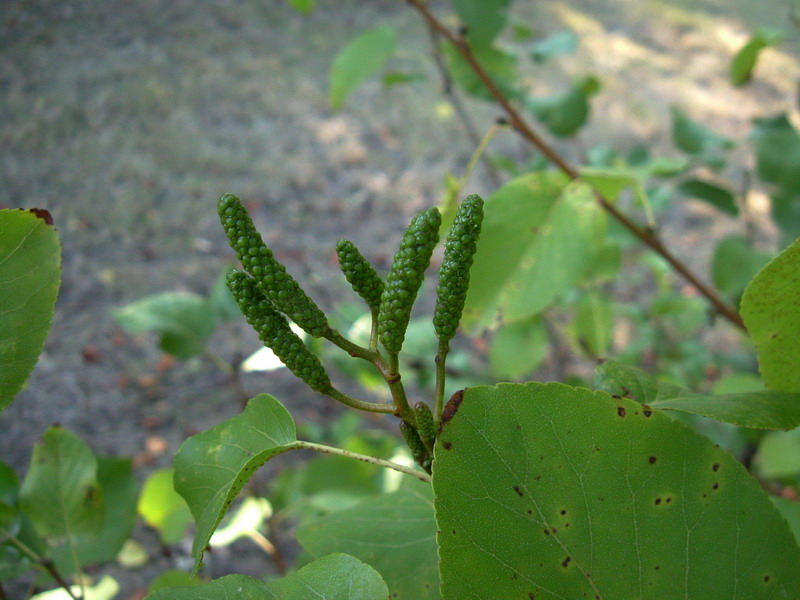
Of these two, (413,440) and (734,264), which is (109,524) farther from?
(734,264)

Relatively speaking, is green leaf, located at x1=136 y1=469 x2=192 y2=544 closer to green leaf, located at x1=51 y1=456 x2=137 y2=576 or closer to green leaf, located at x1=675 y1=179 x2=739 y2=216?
green leaf, located at x1=51 y1=456 x2=137 y2=576

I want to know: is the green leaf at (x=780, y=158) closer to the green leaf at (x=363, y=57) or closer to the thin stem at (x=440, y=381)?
the green leaf at (x=363, y=57)

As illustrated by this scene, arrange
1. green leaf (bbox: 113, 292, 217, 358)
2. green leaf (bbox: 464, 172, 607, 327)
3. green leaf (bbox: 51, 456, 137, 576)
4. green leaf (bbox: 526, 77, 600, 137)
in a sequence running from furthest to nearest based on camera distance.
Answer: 1. green leaf (bbox: 526, 77, 600, 137)
2. green leaf (bbox: 113, 292, 217, 358)
3. green leaf (bbox: 464, 172, 607, 327)
4. green leaf (bbox: 51, 456, 137, 576)

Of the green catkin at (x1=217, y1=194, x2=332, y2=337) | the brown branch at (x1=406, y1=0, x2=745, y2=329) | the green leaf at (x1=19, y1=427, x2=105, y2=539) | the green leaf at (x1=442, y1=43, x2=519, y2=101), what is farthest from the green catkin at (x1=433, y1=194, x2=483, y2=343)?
the green leaf at (x1=442, y1=43, x2=519, y2=101)

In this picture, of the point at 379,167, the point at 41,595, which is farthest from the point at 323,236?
the point at 41,595

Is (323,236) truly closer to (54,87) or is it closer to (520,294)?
(54,87)
